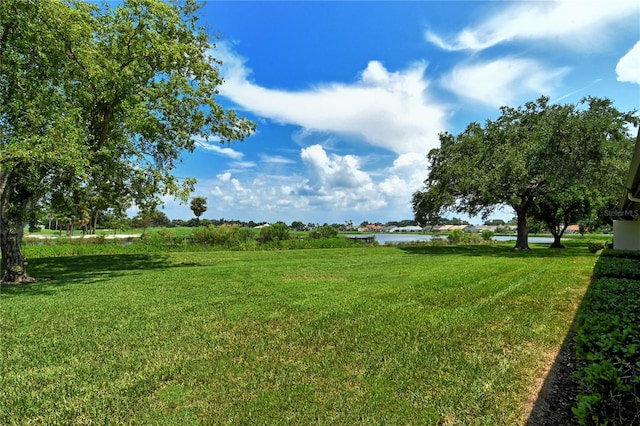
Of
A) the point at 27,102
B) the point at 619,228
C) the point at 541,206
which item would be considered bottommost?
the point at 619,228

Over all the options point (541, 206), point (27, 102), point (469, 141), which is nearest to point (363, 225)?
point (541, 206)

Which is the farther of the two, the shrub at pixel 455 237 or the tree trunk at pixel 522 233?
the shrub at pixel 455 237

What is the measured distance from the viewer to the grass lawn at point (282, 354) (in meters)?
2.84

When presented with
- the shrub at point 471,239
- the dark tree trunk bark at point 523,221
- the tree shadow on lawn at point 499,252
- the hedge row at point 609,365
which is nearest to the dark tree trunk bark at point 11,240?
the hedge row at point 609,365

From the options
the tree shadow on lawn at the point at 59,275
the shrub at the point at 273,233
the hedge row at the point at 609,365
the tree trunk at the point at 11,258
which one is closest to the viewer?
the hedge row at the point at 609,365

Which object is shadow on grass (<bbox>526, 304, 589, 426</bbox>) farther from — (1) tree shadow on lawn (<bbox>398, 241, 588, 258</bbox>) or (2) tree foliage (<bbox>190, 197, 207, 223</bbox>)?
(2) tree foliage (<bbox>190, 197, 207, 223</bbox>)

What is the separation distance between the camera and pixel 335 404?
2887 millimetres

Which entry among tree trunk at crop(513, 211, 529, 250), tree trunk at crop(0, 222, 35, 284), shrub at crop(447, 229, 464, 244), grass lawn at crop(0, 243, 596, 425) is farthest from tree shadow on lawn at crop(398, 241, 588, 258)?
tree trunk at crop(0, 222, 35, 284)

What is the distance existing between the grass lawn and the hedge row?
2.02 feet

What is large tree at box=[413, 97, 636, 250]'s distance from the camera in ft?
56.1

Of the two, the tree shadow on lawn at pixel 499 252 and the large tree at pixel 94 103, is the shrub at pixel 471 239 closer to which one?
the tree shadow on lawn at pixel 499 252

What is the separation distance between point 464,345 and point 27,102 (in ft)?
37.2

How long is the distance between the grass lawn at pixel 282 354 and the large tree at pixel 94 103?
366 cm

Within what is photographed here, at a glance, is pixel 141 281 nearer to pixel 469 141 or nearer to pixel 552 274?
pixel 552 274
